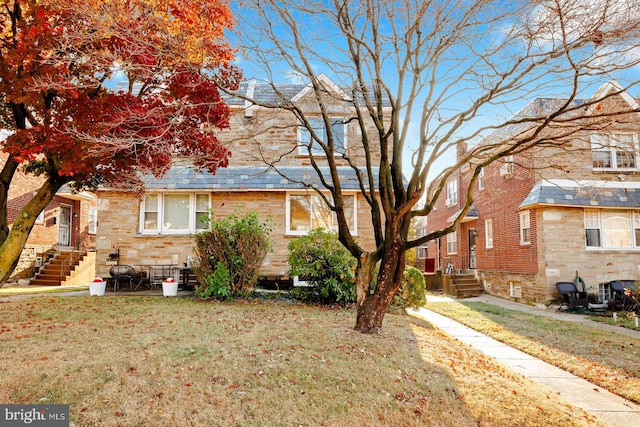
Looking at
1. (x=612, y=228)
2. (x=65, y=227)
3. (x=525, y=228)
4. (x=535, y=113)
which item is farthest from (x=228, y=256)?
(x=65, y=227)

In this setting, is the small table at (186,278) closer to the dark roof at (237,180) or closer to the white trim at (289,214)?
the dark roof at (237,180)

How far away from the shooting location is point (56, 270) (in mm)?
19188

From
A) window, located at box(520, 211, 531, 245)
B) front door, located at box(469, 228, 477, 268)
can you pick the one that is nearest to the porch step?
front door, located at box(469, 228, 477, 268)

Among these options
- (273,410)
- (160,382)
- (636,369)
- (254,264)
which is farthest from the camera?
(254,264)

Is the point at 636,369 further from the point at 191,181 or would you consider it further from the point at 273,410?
the point at 191,181

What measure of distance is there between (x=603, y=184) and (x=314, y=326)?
13.1 m

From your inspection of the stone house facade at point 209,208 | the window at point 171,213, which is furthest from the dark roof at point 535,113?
the window at point 171,213

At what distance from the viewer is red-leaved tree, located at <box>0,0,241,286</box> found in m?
6.95

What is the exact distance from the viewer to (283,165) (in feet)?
52.4

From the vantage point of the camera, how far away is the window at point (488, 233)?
767 inches

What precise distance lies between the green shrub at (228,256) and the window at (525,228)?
1057 cm

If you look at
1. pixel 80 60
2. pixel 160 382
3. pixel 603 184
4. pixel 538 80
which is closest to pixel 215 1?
pixel 80 60

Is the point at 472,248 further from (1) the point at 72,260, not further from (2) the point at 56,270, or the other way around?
(2) the point at 56,270

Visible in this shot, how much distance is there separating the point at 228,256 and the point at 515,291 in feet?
39.9
